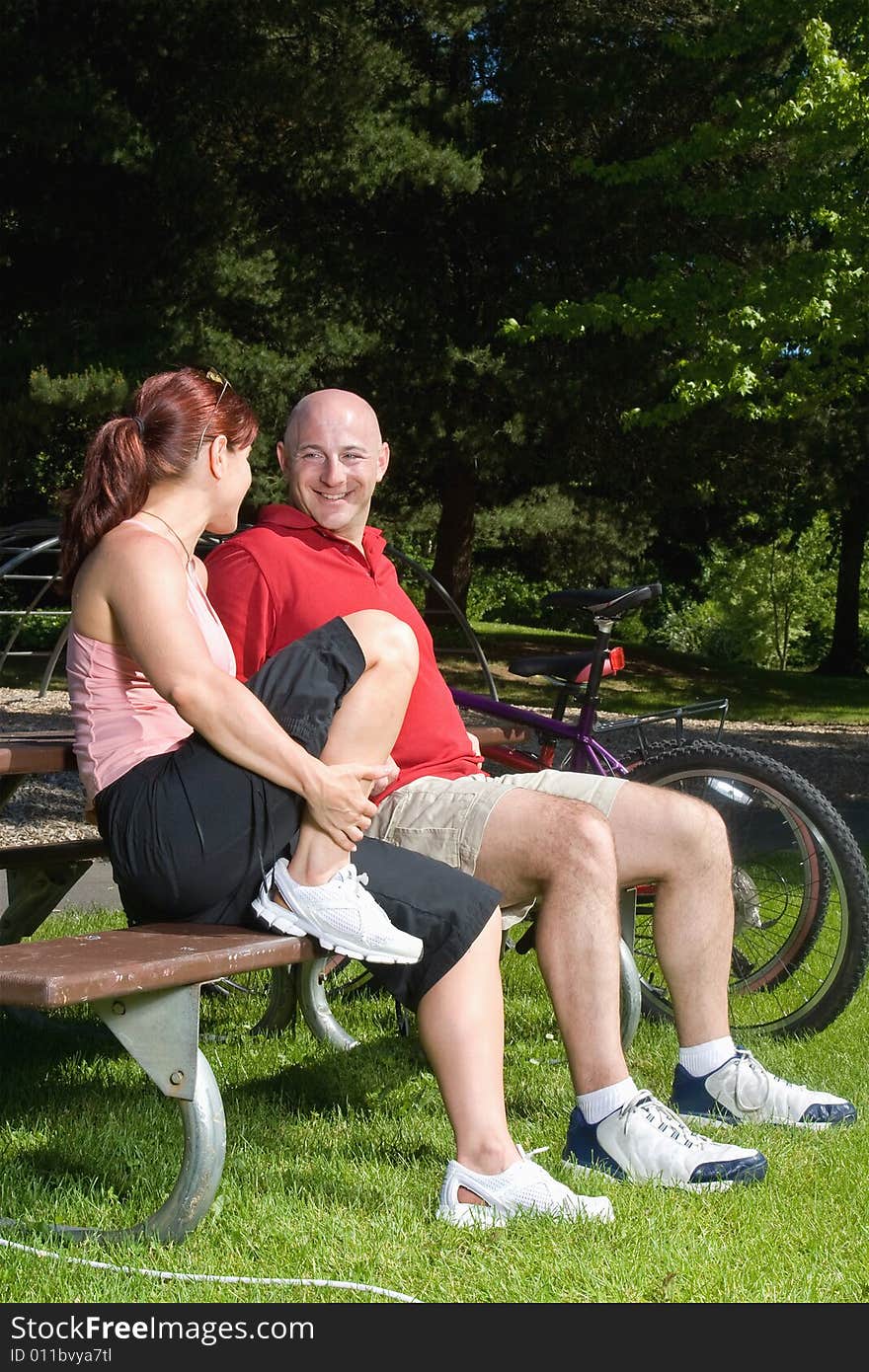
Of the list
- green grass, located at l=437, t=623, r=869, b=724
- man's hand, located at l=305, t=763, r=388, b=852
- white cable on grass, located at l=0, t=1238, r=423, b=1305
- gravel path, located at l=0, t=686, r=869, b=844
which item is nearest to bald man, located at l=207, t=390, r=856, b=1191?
man's hand, located at l=305, t=763, r=388, b=852

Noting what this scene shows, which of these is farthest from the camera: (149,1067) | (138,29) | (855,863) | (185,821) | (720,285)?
(138,29)

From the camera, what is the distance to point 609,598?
14.4ft

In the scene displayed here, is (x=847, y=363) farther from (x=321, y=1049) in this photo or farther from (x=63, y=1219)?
(x=63, y=1219)

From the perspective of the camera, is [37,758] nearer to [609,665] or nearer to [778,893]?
[609,665]

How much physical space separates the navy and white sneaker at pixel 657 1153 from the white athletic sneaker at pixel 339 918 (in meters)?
0.53

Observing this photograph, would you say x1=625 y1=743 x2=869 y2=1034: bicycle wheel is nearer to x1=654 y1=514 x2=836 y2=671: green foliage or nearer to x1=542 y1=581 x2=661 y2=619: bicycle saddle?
x1=542 y1=581 x2=661 y2=619: bicycle saddle

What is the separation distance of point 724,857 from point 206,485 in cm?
139

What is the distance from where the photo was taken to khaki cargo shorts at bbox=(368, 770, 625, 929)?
301 centimetres

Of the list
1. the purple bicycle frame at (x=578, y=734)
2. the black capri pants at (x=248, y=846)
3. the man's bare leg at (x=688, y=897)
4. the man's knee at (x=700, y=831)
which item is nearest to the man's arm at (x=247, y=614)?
the black capri pants at (x=248, y=846)

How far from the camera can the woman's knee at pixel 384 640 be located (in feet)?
9.05

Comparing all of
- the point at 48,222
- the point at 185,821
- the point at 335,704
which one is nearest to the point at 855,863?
the point at 335,704

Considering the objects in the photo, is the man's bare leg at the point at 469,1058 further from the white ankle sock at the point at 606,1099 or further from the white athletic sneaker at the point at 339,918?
the white ankle sock at the point at 606,1099

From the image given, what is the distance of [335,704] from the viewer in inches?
110

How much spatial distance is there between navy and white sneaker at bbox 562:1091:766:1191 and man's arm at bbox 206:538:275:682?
120 cm
